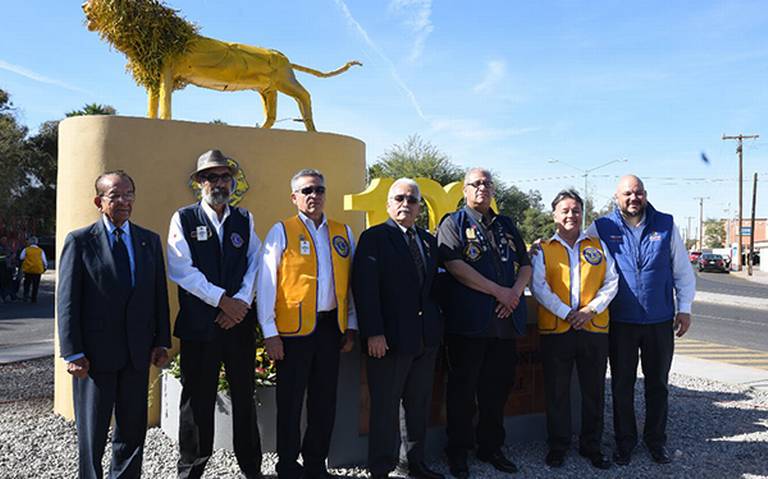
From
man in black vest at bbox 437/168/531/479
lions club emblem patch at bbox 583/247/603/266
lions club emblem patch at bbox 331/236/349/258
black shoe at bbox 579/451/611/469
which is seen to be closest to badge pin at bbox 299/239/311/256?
lions club emblem patch at bbox 331/236/349/258

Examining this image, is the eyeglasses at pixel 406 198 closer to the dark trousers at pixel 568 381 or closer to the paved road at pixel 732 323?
the dark trousers at pixel 568 381

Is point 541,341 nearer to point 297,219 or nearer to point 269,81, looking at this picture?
point 297,219

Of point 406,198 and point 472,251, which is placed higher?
point 406,198

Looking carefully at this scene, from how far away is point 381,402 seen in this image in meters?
3.78

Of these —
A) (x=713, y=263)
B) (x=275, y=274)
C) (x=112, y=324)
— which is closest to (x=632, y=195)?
(x=275, y=274)

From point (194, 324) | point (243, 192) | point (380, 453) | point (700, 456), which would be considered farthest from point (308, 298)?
point (700, 456)

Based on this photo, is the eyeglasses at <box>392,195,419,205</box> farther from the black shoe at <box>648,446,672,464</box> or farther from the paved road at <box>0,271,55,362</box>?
the paved road at <box>0,271,55,362</box>

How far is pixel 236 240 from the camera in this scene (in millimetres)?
3684

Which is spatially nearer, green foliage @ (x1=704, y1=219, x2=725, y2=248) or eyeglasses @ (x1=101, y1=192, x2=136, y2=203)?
eyeglasses @ (x1=101, y1=192, x2=136, y2=203)

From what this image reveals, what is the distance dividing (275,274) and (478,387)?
1671 mm

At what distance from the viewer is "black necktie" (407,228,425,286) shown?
12.5 ft

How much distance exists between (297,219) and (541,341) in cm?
204

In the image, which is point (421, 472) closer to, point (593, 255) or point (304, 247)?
point (304, 247)

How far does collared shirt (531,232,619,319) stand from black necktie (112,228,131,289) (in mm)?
2720
